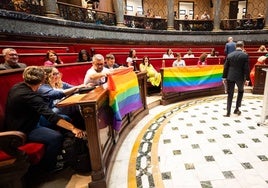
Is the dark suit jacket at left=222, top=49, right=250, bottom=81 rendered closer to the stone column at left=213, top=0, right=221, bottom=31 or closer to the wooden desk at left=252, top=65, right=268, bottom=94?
the wooden desk at left=252, top=65, right=268, bottom=94

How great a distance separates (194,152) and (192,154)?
7cm

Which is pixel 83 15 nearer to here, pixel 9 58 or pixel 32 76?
pixel 9 58

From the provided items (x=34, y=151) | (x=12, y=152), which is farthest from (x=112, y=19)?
(x=12, y=152)

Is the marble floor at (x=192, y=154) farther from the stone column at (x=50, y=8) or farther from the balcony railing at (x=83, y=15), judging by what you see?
the balcony railing at (x=83, y=15)

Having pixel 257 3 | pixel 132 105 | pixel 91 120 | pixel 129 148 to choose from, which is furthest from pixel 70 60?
pixel 257 3

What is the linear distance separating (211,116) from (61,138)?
3.47 m

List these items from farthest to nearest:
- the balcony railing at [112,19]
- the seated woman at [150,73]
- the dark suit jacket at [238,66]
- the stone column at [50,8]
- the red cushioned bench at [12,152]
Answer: the stone column at [50,8] < the seated woman at [150,73] < the balcony railing at [112,19] < the dark suit jacket at [238,66] < the red cushioned bench at [12,152]

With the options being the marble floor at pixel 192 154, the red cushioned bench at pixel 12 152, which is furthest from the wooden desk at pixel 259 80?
the red cushioned bench at pixel 12 152

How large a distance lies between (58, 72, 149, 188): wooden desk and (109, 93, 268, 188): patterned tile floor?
20 cm

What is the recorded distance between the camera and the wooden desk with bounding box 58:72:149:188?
186cm

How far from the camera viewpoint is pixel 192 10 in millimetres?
14977

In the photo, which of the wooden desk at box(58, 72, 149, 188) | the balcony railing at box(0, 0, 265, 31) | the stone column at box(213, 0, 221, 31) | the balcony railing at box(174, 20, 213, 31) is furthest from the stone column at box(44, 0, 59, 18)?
the stone column at box(213, 0, 221, 31)

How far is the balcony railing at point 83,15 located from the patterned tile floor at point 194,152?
18.5ft

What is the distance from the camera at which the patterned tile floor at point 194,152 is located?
2193 mm
